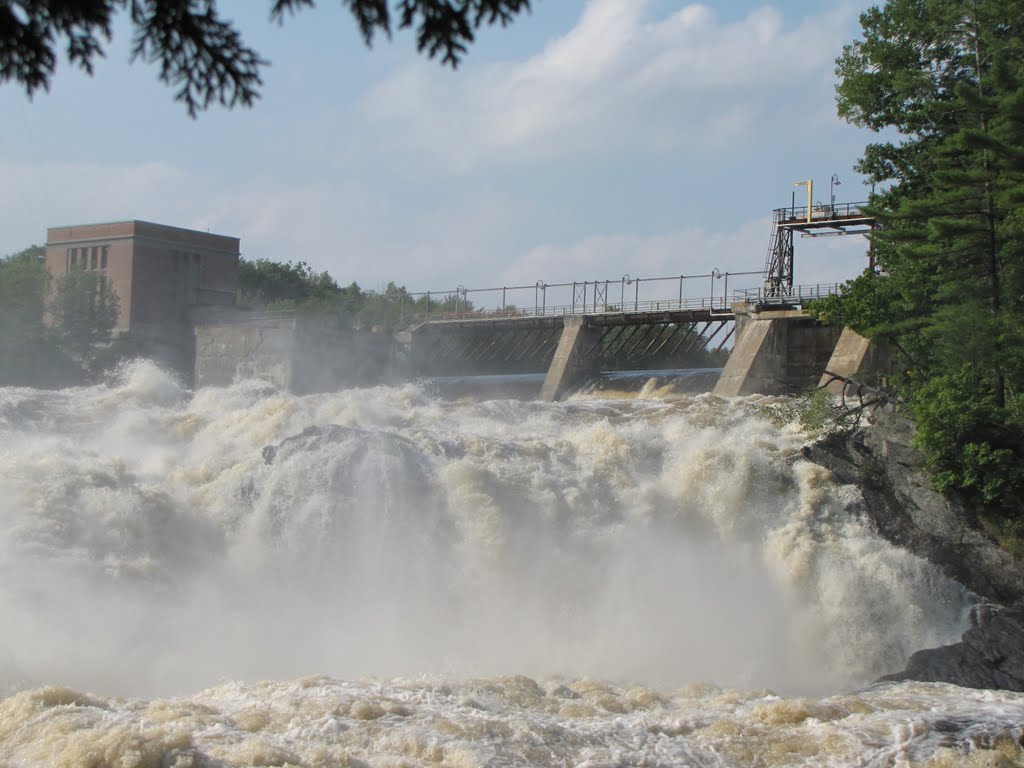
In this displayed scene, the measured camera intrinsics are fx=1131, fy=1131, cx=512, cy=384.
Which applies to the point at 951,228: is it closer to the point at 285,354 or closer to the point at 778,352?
the point at 778,352

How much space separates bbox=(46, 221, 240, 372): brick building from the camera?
48062 mm

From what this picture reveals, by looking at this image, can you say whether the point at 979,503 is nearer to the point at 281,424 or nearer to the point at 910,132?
the point at 910,132

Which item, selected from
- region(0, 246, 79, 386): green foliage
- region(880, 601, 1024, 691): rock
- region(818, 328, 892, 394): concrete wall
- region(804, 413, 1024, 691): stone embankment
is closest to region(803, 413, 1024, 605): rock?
region(804, 413, 1024, 691): stone embankment

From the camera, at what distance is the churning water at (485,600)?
11.2 meters

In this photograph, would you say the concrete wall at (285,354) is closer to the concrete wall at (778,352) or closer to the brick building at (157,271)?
the brick building at (157,271)

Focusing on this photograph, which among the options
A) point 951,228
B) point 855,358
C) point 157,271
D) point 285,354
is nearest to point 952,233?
point 951,228

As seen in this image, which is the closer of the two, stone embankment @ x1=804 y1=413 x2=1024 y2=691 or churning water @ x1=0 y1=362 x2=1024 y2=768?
churning water @ x1=0 y1=362 x2=1024 y2=768

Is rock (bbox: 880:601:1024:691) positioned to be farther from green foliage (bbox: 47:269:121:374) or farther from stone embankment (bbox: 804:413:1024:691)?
green foliage (bbox: 47:269:121:374)

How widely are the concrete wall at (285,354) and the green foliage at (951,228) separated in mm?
20343

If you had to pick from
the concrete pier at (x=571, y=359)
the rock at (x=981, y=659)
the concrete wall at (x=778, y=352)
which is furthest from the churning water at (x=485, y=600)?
the concrete pier at (x=571, y=359)

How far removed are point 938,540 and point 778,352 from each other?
49.7 ft

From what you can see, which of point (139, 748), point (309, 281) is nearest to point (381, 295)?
point (309, 281)

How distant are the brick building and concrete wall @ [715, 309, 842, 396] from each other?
79.3ft

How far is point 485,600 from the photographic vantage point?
18.0m
